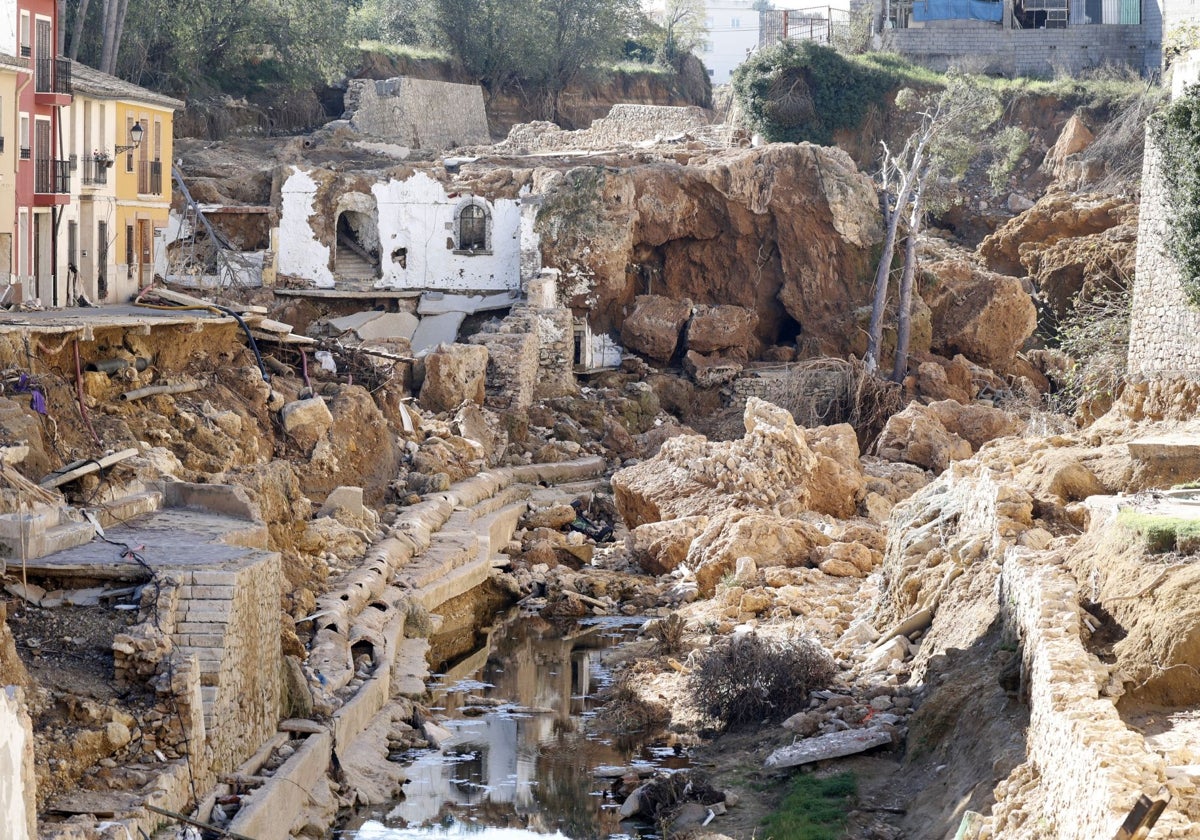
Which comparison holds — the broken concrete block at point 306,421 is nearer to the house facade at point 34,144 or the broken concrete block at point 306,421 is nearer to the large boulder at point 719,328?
the house facade at point 34,144

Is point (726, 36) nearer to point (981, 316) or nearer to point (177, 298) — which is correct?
point (981, 316)

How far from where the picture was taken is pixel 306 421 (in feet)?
76.5

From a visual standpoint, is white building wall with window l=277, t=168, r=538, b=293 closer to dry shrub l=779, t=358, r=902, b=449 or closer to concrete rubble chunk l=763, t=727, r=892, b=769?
dry shrub l=779, t=358, r=902, b=449

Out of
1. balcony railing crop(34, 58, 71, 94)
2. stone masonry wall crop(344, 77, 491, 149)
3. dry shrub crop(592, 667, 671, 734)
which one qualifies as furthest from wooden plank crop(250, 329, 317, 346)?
stone masonry wall crop(344, 77, 491, 149)

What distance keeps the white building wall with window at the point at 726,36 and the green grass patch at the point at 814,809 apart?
7995cm

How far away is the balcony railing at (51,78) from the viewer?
27984 millimetres

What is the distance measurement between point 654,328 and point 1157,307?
1594cm

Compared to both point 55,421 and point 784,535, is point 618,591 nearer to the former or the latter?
point 784,535

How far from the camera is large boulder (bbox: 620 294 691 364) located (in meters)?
34.9

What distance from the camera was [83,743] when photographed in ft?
37.2

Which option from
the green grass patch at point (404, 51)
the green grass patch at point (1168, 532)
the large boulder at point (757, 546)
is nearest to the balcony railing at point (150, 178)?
the large boulder at point (757, 546)

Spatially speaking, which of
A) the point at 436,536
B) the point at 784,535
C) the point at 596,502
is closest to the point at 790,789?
the point at 784,535

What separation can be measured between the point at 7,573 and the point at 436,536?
35.9ft

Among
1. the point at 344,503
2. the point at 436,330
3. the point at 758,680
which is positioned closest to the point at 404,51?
the point at 436,330
